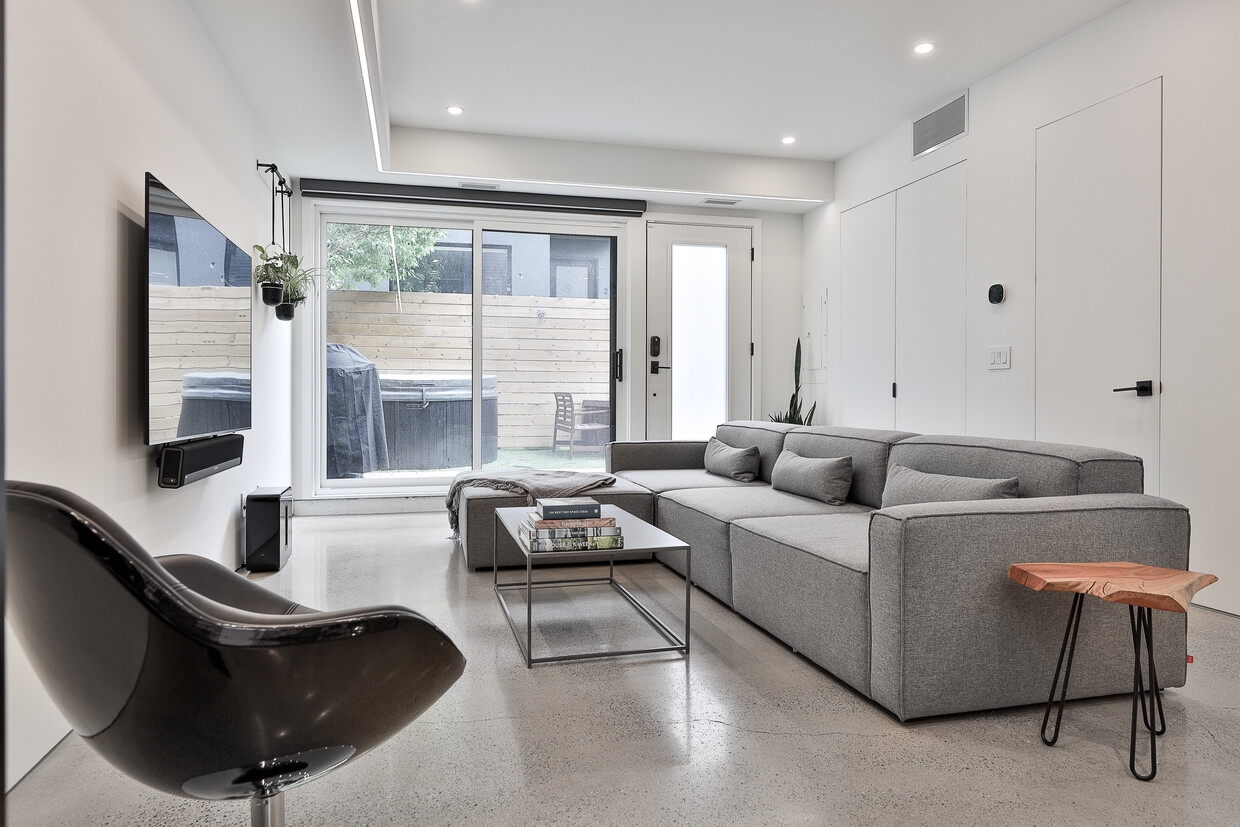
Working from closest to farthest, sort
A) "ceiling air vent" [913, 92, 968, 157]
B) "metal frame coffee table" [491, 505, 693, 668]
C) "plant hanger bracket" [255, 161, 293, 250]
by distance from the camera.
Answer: "metal frame coffee table" [491, 505, 693, 668] → "plant hanger bracket" [255, 161, 293, 250] → "ceiling air vent" [913, 92, 968, 157]

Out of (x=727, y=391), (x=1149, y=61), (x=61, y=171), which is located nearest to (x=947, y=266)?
(x=1149, y=61)

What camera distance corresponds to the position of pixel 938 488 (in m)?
2.81

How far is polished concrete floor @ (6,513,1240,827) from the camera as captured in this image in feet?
5.35

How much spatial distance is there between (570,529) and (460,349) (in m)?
3.52

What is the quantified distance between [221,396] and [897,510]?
8.86 ft

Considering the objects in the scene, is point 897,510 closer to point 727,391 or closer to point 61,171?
point 61,171

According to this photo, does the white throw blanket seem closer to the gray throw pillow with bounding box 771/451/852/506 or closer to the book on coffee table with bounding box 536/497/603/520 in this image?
the gray throw pillow with bounding box 771/451/852/506

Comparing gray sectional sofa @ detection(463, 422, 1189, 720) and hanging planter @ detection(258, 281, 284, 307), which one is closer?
gray sectional sofa @ detection(463, 422, 1189, 720)

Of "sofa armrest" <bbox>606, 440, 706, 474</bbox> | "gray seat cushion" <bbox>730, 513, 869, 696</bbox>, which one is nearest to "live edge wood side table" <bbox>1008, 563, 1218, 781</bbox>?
"gray seat cushion" <bbox>730, 513, 869, 696</bbox>

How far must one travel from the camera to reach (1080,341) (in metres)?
3.77

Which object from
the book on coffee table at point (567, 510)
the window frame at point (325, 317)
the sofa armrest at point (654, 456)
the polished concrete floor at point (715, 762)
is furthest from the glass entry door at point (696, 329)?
the polished concrete floor at point (715, 762)

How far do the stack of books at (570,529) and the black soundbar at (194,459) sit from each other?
118 cm

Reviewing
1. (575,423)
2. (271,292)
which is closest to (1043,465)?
(271,292)

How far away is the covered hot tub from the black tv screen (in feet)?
7.03
